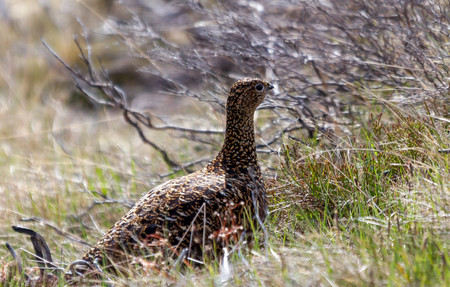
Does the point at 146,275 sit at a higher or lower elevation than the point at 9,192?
higher

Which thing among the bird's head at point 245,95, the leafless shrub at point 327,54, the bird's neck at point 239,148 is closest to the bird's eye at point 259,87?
the bird's head at point 245,95

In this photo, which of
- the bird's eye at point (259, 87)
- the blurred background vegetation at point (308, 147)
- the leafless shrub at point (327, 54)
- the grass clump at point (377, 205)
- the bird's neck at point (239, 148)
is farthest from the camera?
the leafless shrub at point (327, 54)

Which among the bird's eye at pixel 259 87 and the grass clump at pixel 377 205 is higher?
the bird's eye at pixel 259 87

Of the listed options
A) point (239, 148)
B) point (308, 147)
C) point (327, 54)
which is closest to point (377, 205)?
point (308, 147)

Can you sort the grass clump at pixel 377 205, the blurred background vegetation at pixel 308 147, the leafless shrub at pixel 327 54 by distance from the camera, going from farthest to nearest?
the leafless shrub at pixel 327 54 < the blurred background vegetation at pixel 308 147 < the grass clump at pixel 377 205

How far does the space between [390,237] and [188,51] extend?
11.2 ft

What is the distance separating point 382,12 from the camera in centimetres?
482

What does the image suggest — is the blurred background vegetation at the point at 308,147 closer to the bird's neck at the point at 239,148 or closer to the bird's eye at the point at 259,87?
the bird's neck at the point at 239,148

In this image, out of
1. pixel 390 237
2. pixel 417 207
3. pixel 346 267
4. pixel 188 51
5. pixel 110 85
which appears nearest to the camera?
pixel 346 267

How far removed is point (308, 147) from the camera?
12.2ft

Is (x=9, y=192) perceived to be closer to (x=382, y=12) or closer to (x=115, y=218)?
(x=115, y=218)

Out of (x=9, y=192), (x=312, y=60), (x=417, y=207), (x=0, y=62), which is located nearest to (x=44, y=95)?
(x=0, y=62)

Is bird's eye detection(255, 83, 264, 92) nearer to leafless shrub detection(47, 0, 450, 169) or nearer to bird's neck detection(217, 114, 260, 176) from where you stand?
bird's neck detection(217, 114, 260, 176)

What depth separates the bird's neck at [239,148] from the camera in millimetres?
3750
